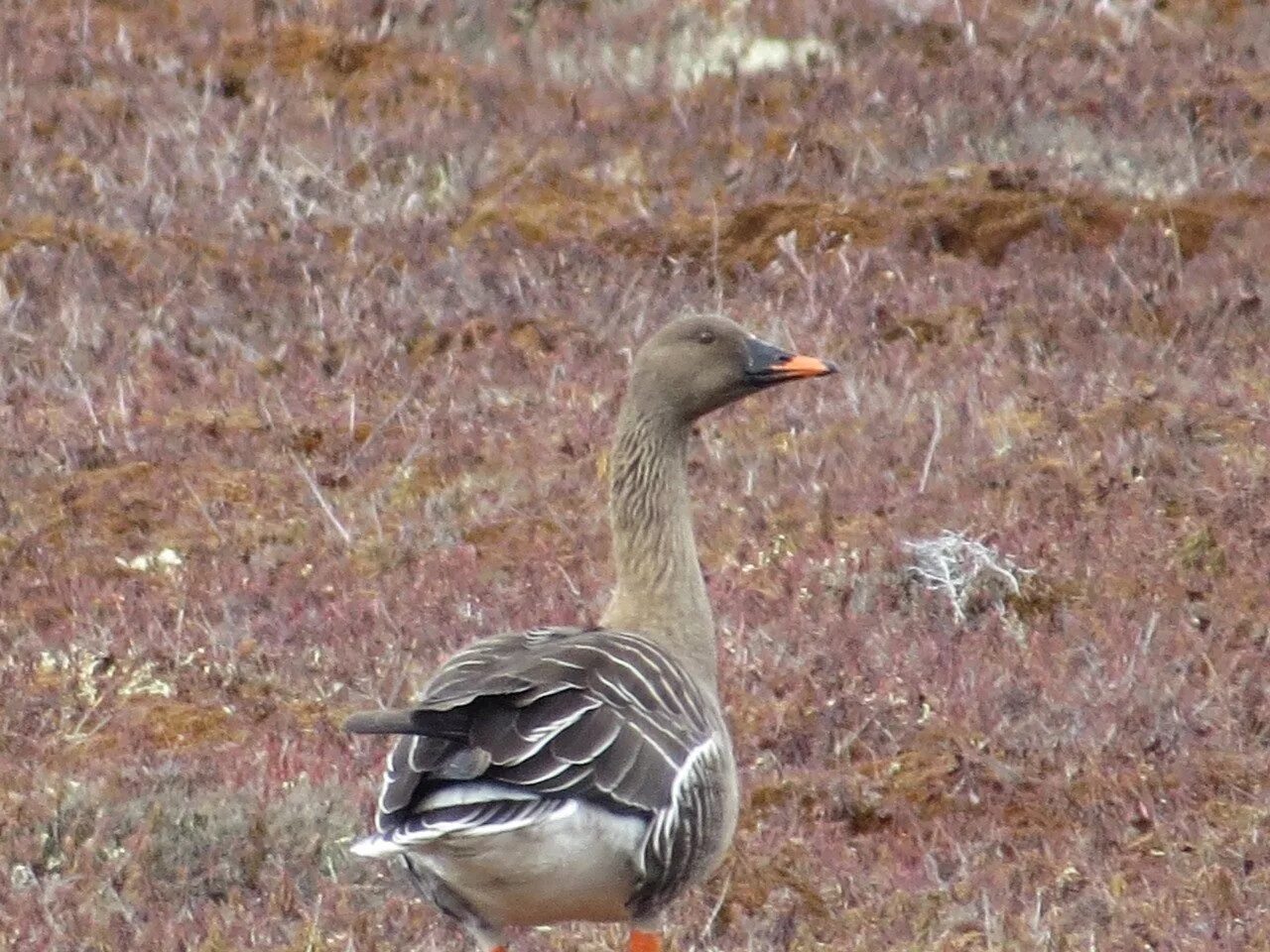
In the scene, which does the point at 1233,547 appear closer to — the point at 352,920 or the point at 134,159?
the point at 352,920

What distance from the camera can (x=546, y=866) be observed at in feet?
21.1

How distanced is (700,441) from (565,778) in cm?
573

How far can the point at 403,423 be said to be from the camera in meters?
12.5

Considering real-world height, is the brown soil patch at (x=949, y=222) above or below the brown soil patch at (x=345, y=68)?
above

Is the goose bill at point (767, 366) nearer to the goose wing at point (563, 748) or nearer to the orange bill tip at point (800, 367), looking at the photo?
the orange bill tip at point (800, 367)

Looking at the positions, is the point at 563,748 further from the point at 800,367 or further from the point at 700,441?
the point at 700,441

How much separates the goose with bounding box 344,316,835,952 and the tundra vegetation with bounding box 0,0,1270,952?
55 centimetres

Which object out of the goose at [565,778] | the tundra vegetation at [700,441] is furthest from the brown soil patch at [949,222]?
the goose at [565,778]

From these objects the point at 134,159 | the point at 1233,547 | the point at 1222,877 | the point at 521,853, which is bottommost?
the point at 134,159

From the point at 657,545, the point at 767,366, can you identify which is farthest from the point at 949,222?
the point at 657,545

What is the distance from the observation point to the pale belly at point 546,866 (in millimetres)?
6363

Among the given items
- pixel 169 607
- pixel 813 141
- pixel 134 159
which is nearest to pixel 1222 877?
pixel 169 607

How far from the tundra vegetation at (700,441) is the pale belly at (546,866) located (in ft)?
2.15

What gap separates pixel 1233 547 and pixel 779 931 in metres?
3.74
